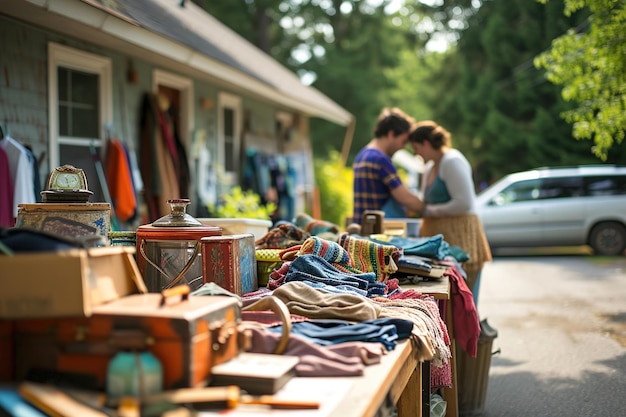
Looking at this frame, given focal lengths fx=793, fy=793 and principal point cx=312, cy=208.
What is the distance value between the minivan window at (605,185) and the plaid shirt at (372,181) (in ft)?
36.7

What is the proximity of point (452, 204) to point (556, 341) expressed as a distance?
2.64 m

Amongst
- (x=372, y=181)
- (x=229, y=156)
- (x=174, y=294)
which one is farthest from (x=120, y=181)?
(x=174, y=294)

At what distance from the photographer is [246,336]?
7.48 feet

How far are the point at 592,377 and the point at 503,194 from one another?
10645 mm

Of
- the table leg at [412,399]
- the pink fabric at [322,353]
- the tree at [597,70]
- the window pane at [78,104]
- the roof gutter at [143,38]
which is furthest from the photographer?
the tree at [597,70]

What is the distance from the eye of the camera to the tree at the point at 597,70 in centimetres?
880

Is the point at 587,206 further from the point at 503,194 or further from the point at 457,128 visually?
the point at 457,128

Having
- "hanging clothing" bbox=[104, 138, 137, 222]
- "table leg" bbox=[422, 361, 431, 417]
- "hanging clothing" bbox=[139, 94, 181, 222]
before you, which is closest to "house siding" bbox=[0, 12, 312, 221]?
"hanging clothing" bbox=[139, 94, 181, 222]

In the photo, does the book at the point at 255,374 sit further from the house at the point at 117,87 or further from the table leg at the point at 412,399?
the house at the point at 117,87

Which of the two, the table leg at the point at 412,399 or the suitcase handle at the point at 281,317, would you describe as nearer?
the suitcase handle at the point at 281,317

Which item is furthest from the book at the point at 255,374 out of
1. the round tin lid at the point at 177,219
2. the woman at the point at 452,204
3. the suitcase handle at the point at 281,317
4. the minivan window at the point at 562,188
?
the minivan window at the point at 562,188

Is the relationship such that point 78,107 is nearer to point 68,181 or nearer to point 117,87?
point 117,87

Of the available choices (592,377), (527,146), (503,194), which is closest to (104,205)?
(592,377)

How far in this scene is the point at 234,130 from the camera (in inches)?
526
